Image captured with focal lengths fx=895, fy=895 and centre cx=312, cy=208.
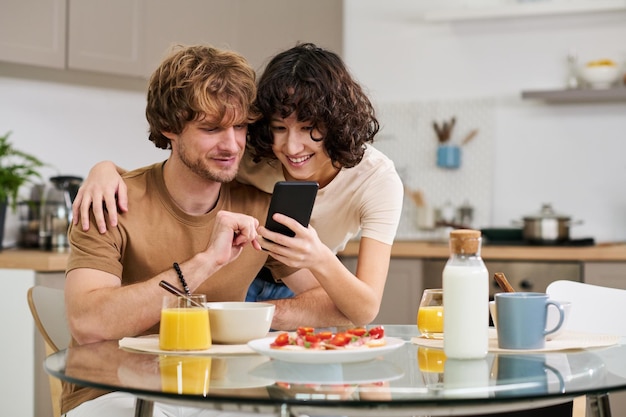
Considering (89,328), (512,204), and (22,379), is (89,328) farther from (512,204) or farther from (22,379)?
(512,204)

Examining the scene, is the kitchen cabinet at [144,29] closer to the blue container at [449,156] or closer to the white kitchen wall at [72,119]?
the white kitchen wall at [72,119]

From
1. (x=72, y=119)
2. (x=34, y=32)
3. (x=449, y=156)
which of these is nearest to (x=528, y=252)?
(x=449, y=156)

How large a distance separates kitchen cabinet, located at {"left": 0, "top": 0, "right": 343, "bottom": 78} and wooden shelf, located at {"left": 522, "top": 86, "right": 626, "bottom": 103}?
1154 millimetres

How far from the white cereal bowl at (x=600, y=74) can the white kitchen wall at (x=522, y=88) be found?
170 mm

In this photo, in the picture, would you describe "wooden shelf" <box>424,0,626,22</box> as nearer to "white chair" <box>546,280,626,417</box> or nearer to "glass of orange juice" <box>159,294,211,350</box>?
"white chair" <box>546,280,626,417</box>

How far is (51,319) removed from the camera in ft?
7.32

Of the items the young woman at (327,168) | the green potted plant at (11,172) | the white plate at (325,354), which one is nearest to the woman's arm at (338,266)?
the young woman at (327,168)

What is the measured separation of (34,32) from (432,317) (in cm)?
254

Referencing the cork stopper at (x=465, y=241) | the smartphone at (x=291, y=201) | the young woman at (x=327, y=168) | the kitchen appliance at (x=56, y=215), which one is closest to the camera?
the cork stopper at (x=465, y=241)

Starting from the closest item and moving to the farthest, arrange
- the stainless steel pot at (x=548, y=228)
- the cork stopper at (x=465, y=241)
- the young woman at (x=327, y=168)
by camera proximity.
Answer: the cork stopper at (x=465, y=241), the young woman at (x=327, y=168), the stainless steel pot at (x=548, y=228)

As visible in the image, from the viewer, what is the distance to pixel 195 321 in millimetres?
1590

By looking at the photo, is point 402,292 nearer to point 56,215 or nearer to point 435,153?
point 435,153

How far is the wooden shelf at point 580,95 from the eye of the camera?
4.34 m

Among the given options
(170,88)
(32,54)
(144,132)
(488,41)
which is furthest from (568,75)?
(170,88)
